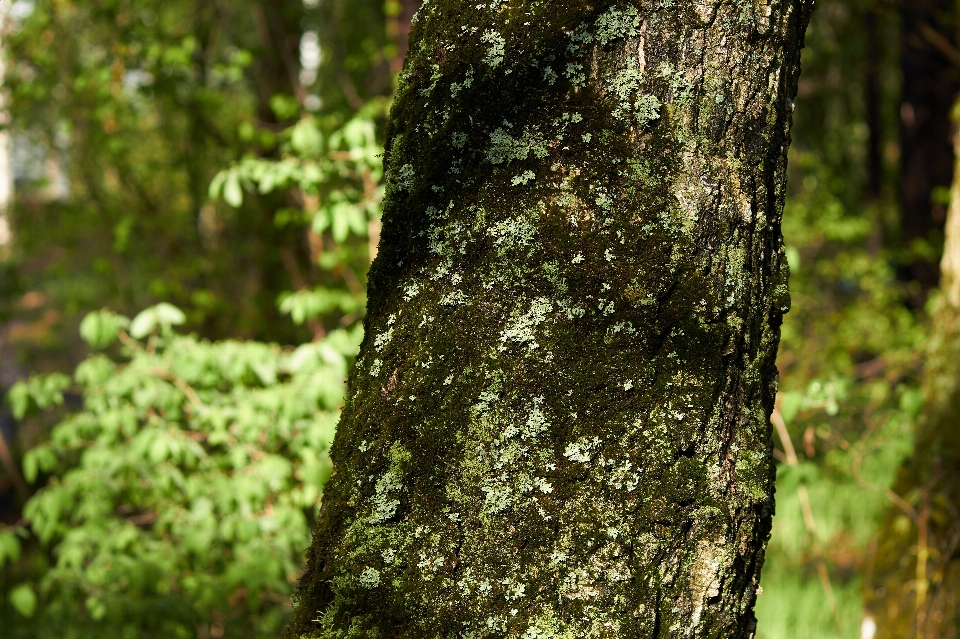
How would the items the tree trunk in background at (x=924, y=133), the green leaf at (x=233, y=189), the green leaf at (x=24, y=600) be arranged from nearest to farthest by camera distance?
the green leaf at (x=24, y=600), the green leaf at (x=233, y=189), the tree trunk in background at (x=924, y=133)

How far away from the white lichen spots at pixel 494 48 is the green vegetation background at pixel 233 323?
5.80 feet

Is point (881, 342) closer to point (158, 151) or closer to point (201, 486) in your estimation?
point (201, 486)

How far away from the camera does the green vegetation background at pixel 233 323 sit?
3.17 m

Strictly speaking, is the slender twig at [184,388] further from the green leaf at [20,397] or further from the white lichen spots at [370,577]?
the white lichen spots at [370,577]

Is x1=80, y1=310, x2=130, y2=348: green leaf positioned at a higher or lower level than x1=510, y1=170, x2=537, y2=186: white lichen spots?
higher

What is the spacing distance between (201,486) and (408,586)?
2.44m

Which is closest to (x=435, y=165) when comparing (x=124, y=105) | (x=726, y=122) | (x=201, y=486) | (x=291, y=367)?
(x=726, y=122)

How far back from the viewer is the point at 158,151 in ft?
Result: 27.6

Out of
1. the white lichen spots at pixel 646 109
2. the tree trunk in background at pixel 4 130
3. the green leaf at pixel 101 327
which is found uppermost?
the tree trunk in background at pixel 4 130

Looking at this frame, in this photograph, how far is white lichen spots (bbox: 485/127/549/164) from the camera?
1.19 metres

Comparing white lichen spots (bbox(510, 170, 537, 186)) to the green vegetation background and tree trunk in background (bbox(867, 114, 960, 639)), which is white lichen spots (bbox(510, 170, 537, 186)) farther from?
tree trunk in background (bbox(867, 114, 960, 639))

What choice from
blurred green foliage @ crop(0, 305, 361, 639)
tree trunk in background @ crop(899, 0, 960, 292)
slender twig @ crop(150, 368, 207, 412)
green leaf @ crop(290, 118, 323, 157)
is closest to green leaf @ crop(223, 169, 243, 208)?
green leaf @ crop(290, 118, 323, 157)

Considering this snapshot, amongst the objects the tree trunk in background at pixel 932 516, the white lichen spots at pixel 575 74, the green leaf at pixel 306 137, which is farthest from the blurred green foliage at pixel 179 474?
the tree trunk in background at pixel 932 516

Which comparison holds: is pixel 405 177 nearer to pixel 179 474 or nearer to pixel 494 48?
pixel 494 48
